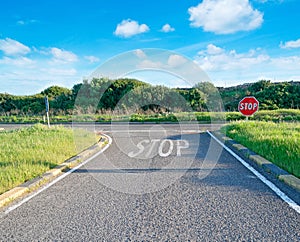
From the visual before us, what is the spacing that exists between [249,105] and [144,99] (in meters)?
16.4

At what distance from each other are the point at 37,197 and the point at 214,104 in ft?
65.4

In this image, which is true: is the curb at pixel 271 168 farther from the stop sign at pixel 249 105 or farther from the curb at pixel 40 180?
the curb at pixel 40 180

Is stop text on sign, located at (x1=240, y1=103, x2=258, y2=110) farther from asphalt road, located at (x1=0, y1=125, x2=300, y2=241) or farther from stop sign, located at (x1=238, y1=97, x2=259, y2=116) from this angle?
asphalt road, located at (x1=0, y1=125, x2=300, y2=241)

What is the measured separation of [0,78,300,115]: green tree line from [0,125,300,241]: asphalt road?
15.0 meters

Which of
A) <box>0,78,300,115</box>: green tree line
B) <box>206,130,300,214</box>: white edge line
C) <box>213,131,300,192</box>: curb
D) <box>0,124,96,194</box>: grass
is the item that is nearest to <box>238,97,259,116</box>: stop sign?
<box>213,131,300,192</box>: curb

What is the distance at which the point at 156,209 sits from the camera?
3059 mm

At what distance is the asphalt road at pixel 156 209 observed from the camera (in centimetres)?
249

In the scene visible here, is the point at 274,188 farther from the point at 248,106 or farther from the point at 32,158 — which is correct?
the point at 248,106

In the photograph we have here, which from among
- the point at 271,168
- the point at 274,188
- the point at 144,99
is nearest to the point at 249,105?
the point at 271,168

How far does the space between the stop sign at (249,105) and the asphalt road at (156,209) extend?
463cm

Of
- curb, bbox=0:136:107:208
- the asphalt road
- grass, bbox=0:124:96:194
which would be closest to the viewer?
the asphalt road

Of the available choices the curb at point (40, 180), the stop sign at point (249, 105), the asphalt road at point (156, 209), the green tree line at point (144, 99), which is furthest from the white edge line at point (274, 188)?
the green tree line at point (144, 99)

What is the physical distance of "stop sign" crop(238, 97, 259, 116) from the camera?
8.75 m

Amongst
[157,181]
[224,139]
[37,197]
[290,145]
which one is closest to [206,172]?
[157,181]
